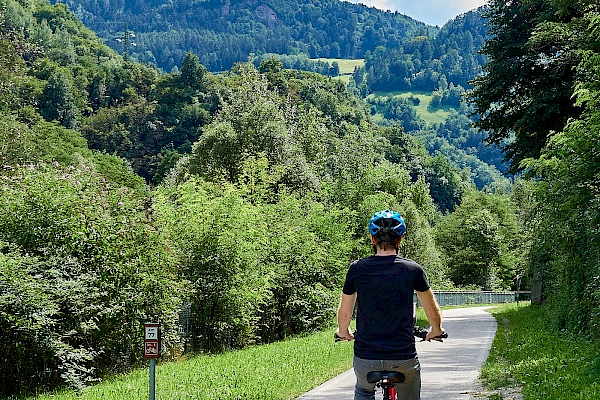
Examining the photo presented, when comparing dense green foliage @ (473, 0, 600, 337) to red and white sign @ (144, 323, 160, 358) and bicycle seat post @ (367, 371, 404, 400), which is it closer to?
red and white sign @ (144, 323, 160, 358)

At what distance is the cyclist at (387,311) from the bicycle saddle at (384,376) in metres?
0.05

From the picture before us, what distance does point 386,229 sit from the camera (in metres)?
5.52

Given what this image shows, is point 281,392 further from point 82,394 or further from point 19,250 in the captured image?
point 19,250

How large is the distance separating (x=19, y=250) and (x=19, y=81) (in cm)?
5148

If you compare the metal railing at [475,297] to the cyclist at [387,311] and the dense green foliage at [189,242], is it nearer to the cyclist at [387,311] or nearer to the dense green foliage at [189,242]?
the dense green foliage at [189,242]

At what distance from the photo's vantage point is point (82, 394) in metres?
13.5

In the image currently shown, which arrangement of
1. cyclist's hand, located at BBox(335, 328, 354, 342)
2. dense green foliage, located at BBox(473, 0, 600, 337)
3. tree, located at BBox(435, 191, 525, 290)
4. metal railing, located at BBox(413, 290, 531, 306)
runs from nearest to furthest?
cyclist's hand, located at BBox(335, 328, 354, 342) < dense green foliage, located at BBox(473, 0, 600, 337) < metal railing, located at BBox(413, 290, 531, 306) < tree, located at BBox(435, 191, 525, 290)

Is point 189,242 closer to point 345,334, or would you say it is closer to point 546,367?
point 546,367

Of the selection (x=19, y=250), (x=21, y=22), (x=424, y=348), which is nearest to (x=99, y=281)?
(x=19, y=250)

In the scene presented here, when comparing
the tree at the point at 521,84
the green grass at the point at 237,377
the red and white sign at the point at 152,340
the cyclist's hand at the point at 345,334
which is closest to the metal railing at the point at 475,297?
the tree at the point at 521,84

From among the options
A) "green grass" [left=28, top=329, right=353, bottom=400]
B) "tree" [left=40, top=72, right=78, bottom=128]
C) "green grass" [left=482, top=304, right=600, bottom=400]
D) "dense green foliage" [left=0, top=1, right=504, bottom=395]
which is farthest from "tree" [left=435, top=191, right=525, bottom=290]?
"green grass" [left=28, top=329, right=353, bottom=400]

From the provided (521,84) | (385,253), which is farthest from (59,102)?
(385,253)

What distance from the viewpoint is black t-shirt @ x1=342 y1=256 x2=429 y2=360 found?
534 centimetres

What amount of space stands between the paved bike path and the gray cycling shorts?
20.6 feet
